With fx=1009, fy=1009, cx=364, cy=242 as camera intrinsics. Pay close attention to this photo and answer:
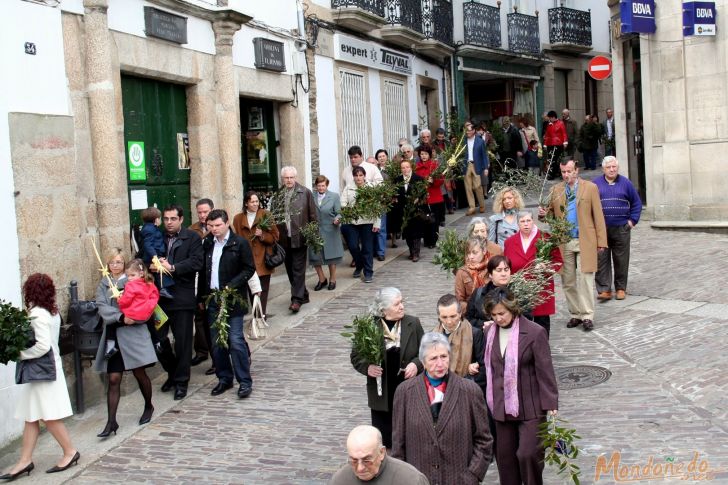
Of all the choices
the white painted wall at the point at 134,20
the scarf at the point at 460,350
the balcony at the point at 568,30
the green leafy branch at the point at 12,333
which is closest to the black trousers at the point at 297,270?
the white painted wall at the point at 134,20

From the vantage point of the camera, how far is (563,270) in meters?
11.2

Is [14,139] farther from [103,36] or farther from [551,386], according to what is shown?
[551,386]

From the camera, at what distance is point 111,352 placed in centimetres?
881

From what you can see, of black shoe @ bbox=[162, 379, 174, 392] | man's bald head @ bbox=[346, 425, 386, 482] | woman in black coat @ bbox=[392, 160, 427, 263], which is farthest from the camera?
woman in black coat @ bbox=[392, 160, 427, 263]

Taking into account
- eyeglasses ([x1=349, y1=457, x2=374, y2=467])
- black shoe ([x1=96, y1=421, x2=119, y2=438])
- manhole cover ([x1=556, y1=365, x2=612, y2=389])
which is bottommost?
black shoe ([x1=96, y1=421, x2=119, y2=438])

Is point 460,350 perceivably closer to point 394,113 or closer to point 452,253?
point 452,253

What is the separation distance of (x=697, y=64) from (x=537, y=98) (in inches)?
547

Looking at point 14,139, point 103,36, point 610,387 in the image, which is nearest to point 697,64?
point 610,387

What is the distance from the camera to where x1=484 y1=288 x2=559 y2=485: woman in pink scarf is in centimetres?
610

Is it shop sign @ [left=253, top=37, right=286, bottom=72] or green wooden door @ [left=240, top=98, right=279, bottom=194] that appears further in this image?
green wooden door @ [left=240, top=98, right=279, bottom=194]

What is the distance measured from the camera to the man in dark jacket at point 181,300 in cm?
979

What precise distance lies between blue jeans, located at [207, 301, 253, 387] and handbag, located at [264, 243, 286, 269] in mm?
1913

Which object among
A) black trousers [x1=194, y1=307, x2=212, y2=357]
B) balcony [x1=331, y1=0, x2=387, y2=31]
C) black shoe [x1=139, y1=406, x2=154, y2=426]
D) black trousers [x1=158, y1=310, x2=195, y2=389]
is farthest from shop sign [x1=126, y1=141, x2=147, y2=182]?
balcony [x1=331, y1=0, x2=387, y2=31]

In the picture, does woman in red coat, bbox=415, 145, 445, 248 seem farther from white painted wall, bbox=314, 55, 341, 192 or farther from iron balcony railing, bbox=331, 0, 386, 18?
iron balcony railing, bbox=331, 0, 386, 18
